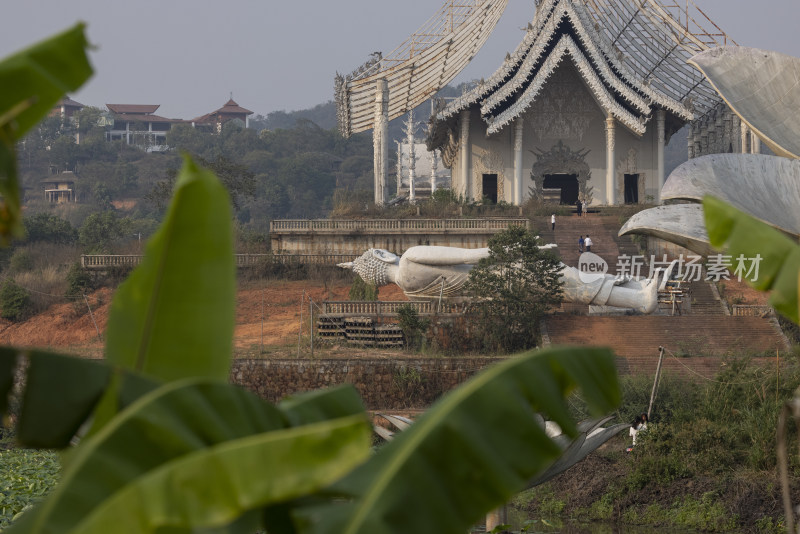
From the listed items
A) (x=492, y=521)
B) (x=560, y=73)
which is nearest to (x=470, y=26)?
(x=560, y=73)

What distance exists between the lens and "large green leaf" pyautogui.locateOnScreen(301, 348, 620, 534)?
1.97m

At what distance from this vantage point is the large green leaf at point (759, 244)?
3.26m

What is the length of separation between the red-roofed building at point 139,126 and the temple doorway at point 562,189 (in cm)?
4733

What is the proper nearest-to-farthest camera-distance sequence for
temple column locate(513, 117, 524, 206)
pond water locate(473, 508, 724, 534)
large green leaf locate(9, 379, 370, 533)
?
1. large green leaf locate(9, 379, 370, 533)
2. pond water locate(473, 508, 724, 534)
3. temple column locate(513, 117, 524, 206)

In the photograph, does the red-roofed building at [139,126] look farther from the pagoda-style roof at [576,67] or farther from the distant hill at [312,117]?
the pagoda-style roof at [576,67]

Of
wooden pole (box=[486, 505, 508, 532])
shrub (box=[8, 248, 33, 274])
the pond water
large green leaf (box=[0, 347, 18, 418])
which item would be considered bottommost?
the pond water

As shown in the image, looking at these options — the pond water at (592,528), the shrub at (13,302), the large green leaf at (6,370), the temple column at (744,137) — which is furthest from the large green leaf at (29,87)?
the temple column at (744,137)

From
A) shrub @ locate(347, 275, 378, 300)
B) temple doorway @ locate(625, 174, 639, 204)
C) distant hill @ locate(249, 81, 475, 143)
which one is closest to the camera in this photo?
shrub @ locate(347, 275, 378, 300)

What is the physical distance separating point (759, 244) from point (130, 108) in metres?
81.0

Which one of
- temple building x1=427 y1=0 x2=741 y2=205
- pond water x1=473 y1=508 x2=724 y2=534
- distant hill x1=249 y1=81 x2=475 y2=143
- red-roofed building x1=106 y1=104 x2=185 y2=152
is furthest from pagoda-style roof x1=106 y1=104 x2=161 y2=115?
pond water x1=473 y1=508 x2=724 y2=534

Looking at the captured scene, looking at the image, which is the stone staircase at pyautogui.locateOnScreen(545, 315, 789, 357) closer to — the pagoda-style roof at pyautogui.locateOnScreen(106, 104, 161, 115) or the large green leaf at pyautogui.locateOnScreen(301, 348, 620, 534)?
the large green leaf at pyautogui.locateOnScreen(301, 348, 620, 534)

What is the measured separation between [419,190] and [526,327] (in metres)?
25.4

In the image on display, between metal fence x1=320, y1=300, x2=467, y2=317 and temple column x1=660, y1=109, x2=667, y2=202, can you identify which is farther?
temple column x1=660, y1=109, x2=667, y2=202

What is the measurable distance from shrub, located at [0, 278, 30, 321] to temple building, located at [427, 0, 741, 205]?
12.6m
